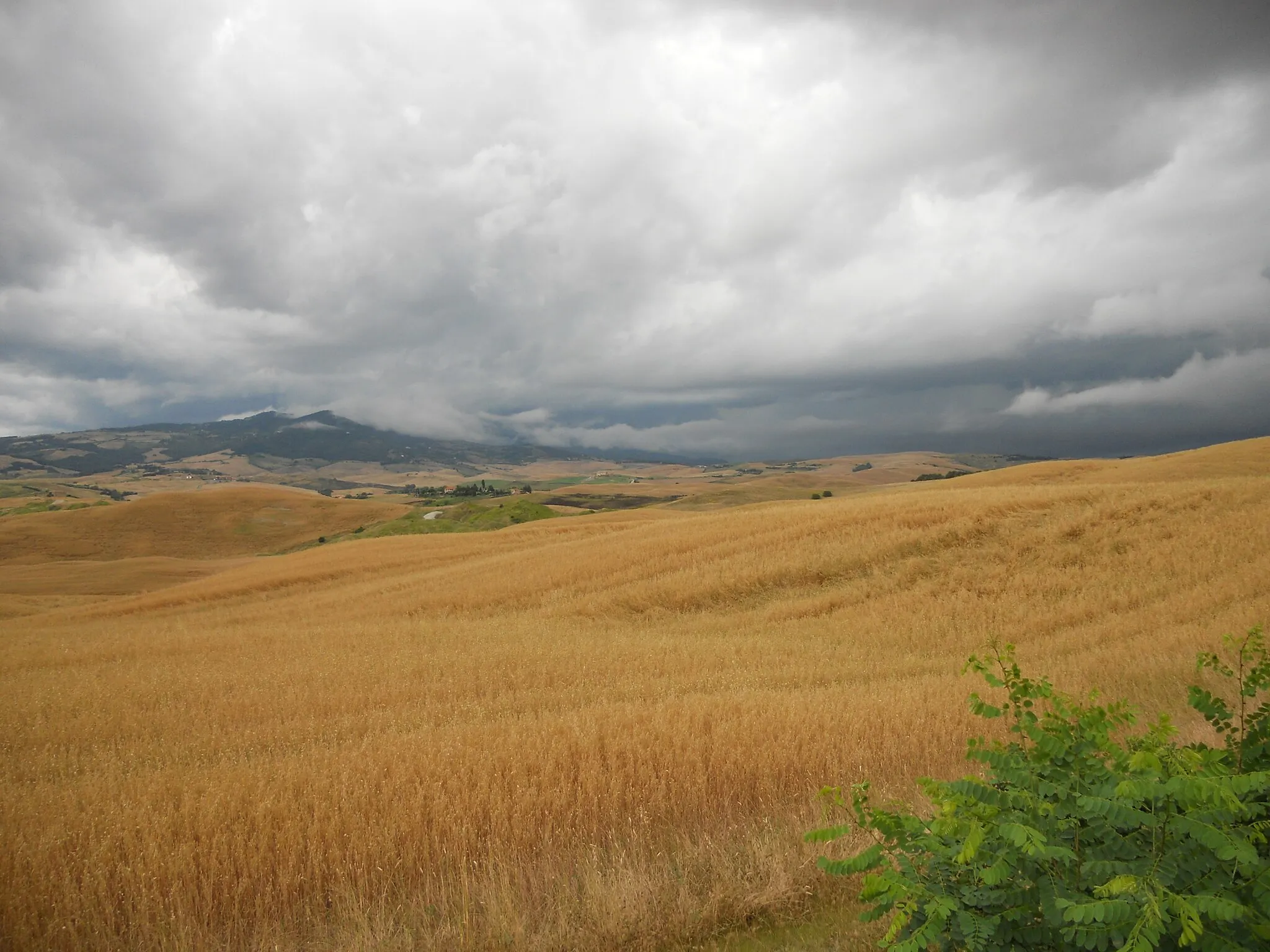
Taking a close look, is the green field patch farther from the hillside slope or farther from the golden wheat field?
the golden wheat field

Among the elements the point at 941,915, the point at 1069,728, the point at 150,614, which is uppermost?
the point at 1069,728

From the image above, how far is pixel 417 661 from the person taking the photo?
14.6 meters

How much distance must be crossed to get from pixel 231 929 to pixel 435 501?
519 ft

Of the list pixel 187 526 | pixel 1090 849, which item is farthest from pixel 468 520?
pixel 1090 849

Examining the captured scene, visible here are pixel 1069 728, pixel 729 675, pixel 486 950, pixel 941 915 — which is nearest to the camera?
pixel 941 915

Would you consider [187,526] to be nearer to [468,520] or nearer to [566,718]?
[468,520]

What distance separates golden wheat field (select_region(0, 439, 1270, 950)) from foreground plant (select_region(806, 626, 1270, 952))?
1.94 metres

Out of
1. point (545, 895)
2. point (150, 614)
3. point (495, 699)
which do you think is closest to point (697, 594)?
point (495, 699)

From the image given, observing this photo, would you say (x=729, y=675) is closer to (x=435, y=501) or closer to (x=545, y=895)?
(x=545, y=895)

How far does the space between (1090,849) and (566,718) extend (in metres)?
7.23

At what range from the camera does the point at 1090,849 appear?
3383mm

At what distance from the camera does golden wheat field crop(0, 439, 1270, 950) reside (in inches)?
215

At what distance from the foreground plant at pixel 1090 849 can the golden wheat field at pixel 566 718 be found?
6.35ft

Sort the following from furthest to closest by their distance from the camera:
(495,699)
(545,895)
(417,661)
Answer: (417,661) → (495,699) → (545,895)
